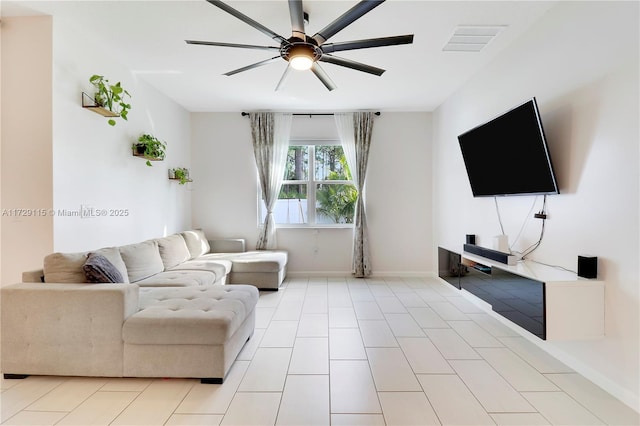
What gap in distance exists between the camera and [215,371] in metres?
2.01

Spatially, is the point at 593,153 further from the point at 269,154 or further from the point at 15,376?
the point at 15,376

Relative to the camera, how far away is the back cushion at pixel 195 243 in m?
4.27

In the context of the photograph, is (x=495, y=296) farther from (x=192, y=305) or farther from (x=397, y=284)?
(x=192, y=305)

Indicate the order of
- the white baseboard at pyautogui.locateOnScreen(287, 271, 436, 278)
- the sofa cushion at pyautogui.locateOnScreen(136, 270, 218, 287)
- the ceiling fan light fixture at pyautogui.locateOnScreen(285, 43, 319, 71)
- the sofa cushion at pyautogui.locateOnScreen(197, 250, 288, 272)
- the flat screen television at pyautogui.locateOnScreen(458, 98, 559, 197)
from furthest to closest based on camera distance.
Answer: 1. the white baseboard at pyautogui.locateOnScreen(287, 271, 436, 278)
2. the sofa cushion at pyautogui.locateOnScreen(197, 250, 288, 272)
3. the sofa cushion at pyautogui.locateOnScreen(136, 270, 218, 287)
4. the flat screen television at pyautogui.locateOnScreen(458, 98, 559, 197)
5. the ceiling fan light fixture at pyautogui.locateOnScreen(285, 43, 319, 71)

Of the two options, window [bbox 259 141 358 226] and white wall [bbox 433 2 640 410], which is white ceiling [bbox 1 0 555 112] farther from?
window [bbox 259 141 358 226]

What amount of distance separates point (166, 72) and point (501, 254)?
400cm

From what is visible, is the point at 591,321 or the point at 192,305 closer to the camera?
the point at 591,321

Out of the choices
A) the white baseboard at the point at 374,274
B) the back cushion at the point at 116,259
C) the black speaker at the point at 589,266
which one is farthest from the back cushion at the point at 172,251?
the black speaker at the point at 589,266

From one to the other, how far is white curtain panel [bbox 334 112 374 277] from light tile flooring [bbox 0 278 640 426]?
2.06 m

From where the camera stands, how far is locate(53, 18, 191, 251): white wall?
2.51m

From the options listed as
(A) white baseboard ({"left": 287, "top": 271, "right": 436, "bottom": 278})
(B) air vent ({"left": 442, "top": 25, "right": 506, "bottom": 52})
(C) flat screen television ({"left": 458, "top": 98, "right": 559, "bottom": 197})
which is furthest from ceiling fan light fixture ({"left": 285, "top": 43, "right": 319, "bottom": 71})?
(A) white baseboard ({"left": 287, "top": 271, "right": 436, "bottom": 278})

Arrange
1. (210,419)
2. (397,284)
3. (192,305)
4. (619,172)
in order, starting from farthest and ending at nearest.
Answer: (397,284), (192,305), (619,172), (210,419)

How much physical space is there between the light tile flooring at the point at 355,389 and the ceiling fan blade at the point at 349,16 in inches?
92.7

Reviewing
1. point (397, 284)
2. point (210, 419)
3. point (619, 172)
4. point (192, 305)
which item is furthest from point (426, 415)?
point (397, 284)
